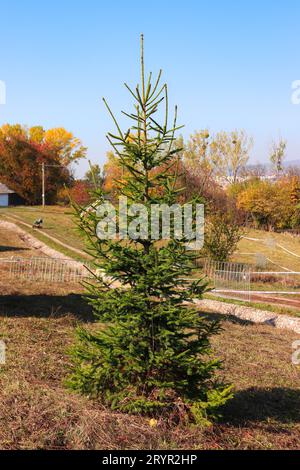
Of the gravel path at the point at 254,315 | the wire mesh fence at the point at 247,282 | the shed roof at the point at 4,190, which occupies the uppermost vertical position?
the shed roof at the point at 4,190

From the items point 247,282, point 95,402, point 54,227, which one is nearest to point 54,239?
point 54,227

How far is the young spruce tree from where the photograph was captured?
20.8 feet

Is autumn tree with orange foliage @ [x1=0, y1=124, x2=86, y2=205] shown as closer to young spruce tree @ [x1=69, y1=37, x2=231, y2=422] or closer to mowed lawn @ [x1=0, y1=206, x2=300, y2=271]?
mowed lawn @ [x1=0, y1=206, x2=300, y2=271]

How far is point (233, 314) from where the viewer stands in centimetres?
1842

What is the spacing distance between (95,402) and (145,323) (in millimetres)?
1467

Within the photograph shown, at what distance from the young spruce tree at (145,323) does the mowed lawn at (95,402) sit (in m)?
0.31

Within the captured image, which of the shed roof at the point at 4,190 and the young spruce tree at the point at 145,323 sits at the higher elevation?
the shed roof at the point at 4,190

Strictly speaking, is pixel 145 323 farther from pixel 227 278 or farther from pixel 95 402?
pixel 227 278

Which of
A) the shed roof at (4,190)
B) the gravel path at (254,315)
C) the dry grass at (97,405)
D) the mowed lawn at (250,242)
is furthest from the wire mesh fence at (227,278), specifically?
the shed roof at (4,190)

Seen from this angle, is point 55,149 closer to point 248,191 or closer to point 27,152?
point 27,152

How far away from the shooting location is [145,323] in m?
6.61

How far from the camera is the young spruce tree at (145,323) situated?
635 centimetres

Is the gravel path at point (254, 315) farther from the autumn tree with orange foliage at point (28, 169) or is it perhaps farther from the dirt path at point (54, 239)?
the autumn tree with orange foliage at point (28, 169)

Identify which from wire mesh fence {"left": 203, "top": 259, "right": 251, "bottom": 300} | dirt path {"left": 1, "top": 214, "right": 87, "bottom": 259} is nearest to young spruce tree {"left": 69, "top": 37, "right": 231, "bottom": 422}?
wire mesh fence {"left": 203, "top": 259, "right": 251, "bottom": 300}
